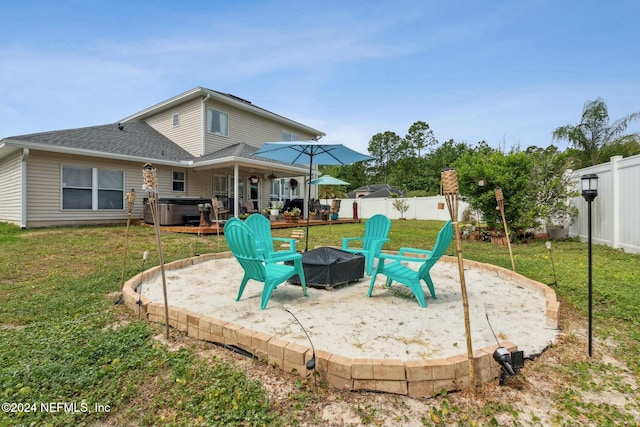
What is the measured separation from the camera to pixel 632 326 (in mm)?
2682

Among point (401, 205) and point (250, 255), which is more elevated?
point (401, 205)

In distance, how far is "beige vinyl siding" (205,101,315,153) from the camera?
1330 centimetres

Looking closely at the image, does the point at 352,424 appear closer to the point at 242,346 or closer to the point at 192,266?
the point at 242,346

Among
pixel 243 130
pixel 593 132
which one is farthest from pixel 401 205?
pixel 243 130

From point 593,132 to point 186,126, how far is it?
20026 millimetres

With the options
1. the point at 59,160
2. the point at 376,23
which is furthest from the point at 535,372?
the point at 59,160

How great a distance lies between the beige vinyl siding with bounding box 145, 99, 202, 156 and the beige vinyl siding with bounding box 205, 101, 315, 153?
0.40m

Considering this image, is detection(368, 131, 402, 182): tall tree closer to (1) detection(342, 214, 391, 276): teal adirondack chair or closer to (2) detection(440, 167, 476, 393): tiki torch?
(1) detection(342, 214, 391, 276): teal adirondack chair

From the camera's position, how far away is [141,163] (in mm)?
11273

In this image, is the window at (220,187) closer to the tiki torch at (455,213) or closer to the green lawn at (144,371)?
the green lawn at (144,371)

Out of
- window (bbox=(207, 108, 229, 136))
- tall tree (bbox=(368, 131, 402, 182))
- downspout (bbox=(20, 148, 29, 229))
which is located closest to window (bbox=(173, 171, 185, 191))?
window (bbox=(207, 108, 229, 136))

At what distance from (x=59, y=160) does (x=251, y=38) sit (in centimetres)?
722

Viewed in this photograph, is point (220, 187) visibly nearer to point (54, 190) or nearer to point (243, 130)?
point (243, 130)

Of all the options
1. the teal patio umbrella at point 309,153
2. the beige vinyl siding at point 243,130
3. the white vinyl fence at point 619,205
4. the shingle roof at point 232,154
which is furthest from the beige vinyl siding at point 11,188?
the white vinyl fence at point 619,205
